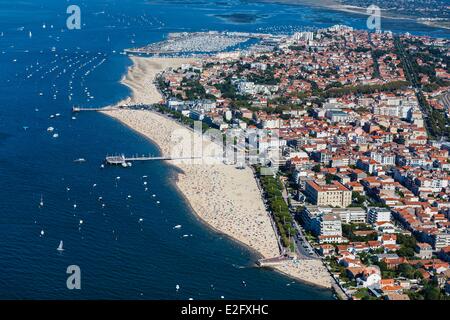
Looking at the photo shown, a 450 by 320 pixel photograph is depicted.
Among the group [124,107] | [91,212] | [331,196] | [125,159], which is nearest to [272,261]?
[331,196]

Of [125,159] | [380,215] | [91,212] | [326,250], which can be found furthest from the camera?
[125,159]

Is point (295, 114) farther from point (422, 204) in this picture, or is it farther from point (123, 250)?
point (123, 250)

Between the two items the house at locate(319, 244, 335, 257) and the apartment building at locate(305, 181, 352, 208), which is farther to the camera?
the apartment building at locate(305, 181, 352, 208)

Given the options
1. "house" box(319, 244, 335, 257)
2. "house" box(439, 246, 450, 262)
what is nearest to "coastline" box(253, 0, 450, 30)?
"house" box(439, 246, 450, 262)

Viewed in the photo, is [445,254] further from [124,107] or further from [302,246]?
[124,107]

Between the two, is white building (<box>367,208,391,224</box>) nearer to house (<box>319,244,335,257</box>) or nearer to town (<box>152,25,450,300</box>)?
town (<box>152,25,450,300</box>)

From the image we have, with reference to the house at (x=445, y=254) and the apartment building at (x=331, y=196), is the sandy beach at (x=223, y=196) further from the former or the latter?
the house at (x=445, y=254)
